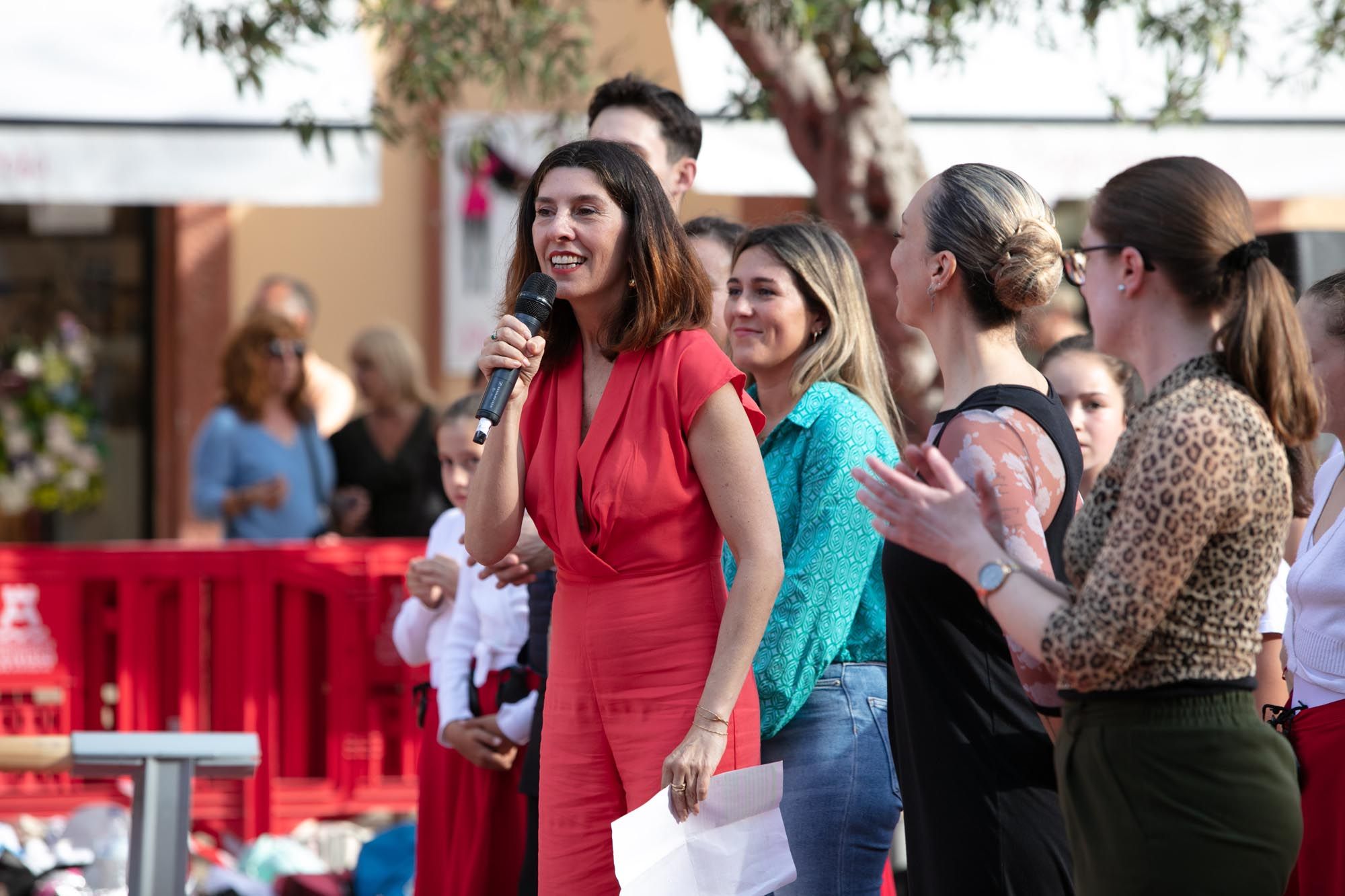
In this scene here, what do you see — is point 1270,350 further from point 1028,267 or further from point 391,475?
point 391,475

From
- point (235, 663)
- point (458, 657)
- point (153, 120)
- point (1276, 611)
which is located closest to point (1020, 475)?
point (1276, 611)

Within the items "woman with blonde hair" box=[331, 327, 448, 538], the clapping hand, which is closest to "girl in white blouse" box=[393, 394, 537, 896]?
the clapping hand

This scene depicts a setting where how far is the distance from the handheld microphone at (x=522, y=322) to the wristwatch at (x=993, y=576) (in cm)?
92

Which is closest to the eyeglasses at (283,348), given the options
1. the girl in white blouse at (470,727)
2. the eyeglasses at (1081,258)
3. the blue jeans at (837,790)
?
the girl in white blouse at (470,727)

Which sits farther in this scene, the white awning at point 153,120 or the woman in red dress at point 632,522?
the white awning at point 153,120

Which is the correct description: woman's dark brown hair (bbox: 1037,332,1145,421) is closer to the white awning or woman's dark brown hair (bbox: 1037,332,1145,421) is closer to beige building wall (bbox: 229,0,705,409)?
the white awning

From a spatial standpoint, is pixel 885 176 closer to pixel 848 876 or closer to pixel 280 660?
pixel 280 660

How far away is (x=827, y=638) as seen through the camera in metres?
3.18

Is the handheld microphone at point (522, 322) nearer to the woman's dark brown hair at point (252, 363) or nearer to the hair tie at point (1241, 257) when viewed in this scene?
the hair tie at point (1241, 257)

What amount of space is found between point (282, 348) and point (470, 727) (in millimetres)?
3654

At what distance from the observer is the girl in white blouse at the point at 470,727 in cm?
423

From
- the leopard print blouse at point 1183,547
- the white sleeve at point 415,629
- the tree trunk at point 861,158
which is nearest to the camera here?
the leopard print blouse at point 1183,547

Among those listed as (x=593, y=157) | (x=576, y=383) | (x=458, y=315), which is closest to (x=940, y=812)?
(x=576, y=383)

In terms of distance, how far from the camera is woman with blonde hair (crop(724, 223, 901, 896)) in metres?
3.19
